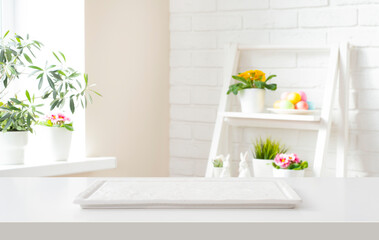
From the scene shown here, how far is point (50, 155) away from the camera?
2.32 m

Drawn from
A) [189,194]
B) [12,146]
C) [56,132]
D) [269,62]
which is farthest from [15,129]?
[189,194]

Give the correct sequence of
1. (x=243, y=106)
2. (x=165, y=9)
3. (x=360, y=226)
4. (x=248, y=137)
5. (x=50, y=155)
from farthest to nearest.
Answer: (x=165, y=9) → (x=248, y=137) → (x=243, y=106) → (x=50, y=155) → (x=360, y=226)

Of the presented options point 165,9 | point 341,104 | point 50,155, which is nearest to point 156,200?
point 50,155

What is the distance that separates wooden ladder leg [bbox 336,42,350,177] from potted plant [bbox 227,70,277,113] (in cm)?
30

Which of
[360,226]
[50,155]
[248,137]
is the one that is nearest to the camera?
[360,226]

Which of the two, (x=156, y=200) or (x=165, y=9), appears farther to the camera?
(x=165, y=9)

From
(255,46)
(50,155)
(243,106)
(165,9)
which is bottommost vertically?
(50,155)

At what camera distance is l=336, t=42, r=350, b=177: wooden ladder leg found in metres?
2.39

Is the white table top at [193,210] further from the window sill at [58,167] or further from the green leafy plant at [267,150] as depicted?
the green leafy plant at [267,150]

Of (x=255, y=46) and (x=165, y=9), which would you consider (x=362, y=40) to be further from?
(x=165, y=9)

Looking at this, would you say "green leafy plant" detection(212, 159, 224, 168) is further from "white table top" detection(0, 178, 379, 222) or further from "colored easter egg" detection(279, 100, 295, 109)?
"white table top" detection(0, 178, 379, 222)

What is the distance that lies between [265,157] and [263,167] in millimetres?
54

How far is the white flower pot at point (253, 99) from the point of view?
2436mm

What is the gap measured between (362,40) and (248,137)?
2.29ft
